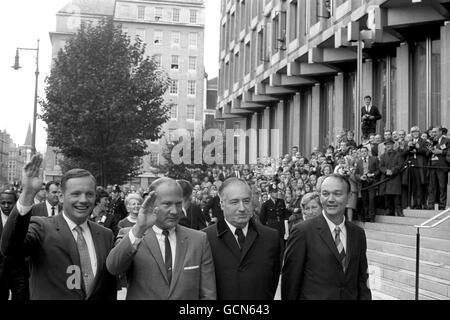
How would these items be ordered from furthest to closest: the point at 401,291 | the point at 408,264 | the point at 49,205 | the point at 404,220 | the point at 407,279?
the point at 404,220, the point at 408,264, the point at 407,279, the point at 401,291, the point at 49,205

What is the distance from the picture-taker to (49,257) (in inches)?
164

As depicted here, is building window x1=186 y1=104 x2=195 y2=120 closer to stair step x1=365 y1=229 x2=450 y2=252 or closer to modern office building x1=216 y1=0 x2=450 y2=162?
modern office building x1=216 y1=0 x2=450 y2=162

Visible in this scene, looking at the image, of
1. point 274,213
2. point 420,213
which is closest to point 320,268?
point 420,213

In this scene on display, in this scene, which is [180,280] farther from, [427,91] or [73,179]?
[427,91]

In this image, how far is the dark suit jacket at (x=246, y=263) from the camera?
4457mm

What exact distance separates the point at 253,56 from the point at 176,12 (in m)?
49.1

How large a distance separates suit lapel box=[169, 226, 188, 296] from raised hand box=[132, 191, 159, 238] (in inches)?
13.2

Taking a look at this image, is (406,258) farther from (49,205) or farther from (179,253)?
(179,253)

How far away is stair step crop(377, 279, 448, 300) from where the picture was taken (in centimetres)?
1001

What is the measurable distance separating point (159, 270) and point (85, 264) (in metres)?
0.53

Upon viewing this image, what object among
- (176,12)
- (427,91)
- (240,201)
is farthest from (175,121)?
(240,201)

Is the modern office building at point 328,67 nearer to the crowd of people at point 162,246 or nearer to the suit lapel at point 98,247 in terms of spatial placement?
the crowd of people at point 162,246

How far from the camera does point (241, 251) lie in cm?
457

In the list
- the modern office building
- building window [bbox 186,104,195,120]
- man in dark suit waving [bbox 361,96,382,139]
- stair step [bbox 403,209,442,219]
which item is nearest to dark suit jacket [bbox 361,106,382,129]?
man in dark suit waving [bbox 361,96,382,139]
